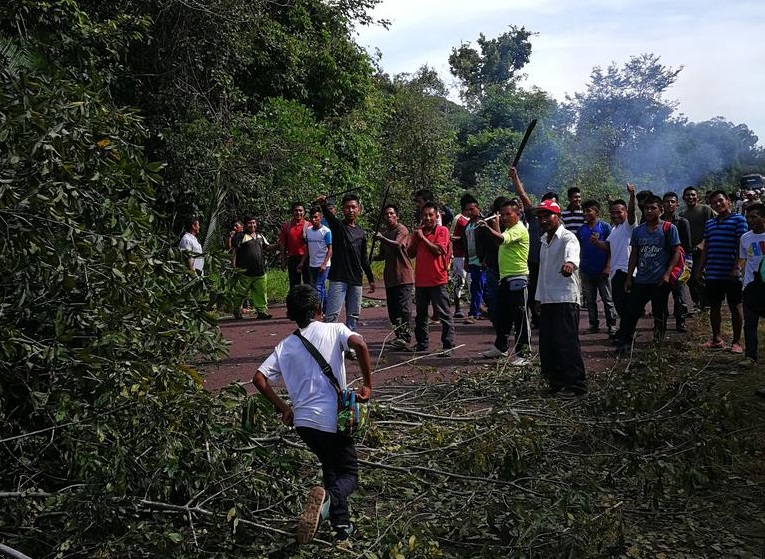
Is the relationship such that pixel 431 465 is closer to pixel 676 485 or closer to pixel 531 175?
pixel 676 485

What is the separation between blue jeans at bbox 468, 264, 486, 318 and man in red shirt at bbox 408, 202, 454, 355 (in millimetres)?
2538

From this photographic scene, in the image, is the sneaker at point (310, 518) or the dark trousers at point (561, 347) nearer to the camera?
the sneaker at point (310, 518)

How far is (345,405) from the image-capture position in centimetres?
444

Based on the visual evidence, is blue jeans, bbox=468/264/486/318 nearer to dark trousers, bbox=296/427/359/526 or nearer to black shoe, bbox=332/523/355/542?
dark trousers, bbox=296/427/359/526

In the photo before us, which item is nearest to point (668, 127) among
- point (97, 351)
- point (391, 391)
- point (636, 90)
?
point (636, 90)

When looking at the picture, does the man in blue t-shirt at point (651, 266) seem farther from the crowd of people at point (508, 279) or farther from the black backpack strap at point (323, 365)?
the black backpack strap at point (323, 365)

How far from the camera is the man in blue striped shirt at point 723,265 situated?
28.8 ft

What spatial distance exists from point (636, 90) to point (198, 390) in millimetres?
52004

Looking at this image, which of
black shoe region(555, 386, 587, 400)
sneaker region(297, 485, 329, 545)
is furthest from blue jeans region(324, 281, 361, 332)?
sneaker region(297, 485, 329, 545)

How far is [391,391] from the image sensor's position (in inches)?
295

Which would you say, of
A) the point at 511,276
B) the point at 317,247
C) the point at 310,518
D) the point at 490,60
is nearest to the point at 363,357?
the point at 310,518

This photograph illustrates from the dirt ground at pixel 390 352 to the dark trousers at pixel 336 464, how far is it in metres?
2.07

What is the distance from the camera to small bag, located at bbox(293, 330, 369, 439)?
173 inches

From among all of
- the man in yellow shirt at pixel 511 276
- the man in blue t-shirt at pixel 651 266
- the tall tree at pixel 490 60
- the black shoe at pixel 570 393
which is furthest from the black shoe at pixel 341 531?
the tall tree at pixel 490 60
